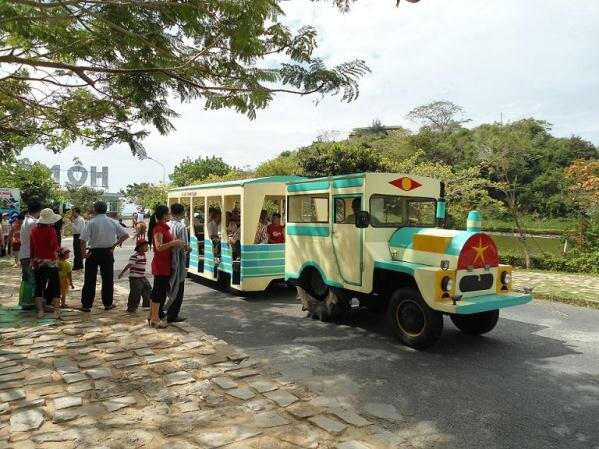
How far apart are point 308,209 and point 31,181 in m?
31.7

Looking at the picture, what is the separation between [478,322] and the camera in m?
6.43

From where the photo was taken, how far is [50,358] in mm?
5168

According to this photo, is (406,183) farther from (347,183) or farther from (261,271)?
(261,271)

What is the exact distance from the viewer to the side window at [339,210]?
676 cm

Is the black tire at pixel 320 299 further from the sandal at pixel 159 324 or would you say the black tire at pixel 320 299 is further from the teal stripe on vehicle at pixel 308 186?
the sandal at pixel 159 324

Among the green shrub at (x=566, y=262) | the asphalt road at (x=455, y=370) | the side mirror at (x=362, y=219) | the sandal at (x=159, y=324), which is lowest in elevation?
the asphalt road at (x=455, y=370)

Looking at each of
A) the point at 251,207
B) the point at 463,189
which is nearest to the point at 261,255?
the point at 251,207

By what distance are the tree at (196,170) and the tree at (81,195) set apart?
1640 cm

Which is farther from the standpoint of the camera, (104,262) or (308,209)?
(308,209)

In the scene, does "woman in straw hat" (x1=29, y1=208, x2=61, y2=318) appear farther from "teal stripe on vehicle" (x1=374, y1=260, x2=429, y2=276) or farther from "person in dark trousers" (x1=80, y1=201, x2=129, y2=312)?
"teal stripe on vehicle" (x1=374, y1=260, x2=429, y2=276)

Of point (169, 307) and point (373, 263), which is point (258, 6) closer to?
point (373, 263)

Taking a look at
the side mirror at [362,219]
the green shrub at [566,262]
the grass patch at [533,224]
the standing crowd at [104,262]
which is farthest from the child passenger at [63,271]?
the grass patch at [533,224]

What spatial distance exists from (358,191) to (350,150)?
18.5 metres

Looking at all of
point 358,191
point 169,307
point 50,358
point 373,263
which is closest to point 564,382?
point 373,263
